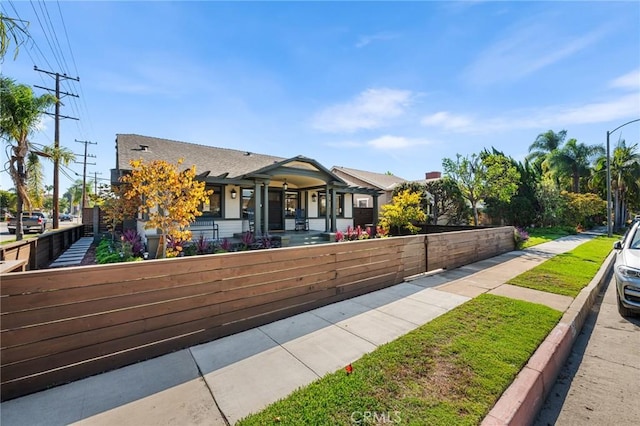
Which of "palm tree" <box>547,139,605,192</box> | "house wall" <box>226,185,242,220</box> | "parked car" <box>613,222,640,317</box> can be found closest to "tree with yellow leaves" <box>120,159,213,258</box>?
"house wall" <box>226,185,242,220</box>

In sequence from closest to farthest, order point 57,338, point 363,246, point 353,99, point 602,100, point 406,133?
point 57,338 < point 363,246 < point 602,100 < point 353,99 < point 406,133

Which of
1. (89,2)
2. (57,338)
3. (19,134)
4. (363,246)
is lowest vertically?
(57,338)

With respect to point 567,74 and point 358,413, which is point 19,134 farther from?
point 567,74

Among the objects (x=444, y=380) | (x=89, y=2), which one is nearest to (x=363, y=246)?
(x=444, y=380)

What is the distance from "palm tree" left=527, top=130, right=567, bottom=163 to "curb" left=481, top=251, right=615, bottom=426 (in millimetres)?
35717

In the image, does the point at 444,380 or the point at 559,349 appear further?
the point at 559,349

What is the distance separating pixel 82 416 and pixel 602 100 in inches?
695

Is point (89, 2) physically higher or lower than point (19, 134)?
higher

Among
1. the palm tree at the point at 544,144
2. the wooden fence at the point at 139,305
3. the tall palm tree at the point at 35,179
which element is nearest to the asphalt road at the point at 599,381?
the wooden fence at the point at 139,305

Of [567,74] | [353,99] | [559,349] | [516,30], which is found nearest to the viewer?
[559,349]

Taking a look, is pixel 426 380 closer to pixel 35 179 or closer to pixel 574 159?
pixel 35 179

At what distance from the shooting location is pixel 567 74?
9039 mm

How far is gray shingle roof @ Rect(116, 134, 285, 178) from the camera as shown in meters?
11.4

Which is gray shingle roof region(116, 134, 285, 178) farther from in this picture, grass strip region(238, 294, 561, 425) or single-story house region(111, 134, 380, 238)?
grass strip region(238, 294, 561, 425)
